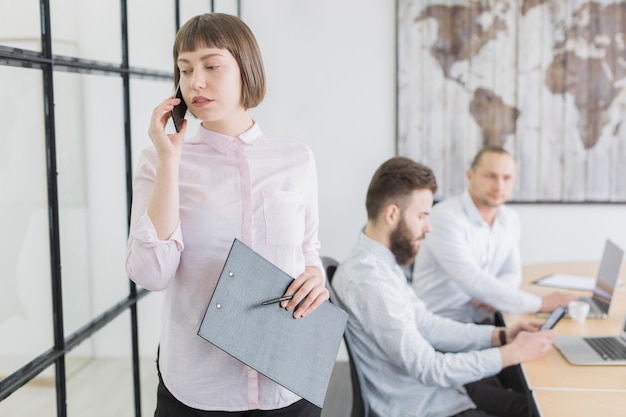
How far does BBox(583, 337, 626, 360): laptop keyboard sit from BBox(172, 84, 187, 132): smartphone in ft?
4.82

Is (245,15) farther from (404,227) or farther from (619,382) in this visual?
(619,382)

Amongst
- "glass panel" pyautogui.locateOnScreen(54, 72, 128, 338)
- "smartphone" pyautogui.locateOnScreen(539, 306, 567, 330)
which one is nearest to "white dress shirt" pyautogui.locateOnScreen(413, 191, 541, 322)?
"smartphone" pyautogui.locateOnScreen(539, 306, 567, 330)

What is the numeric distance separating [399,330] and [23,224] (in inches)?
40.3

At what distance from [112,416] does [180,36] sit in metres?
1.52

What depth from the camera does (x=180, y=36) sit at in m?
1.43

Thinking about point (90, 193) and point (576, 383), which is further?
point (90, 193)

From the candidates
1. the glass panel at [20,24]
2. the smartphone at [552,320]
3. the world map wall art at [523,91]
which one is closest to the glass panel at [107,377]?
the glass panel at [20,24]

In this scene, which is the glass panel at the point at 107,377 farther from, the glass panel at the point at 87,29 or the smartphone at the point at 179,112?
the smartphone at the point at 179,112

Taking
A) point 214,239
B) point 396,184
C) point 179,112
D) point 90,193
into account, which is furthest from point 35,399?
point 396,184

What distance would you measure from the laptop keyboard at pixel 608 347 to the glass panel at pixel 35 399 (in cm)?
158

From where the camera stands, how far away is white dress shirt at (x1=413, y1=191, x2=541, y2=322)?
9.49ft

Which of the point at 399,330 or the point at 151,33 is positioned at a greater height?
the point at 151,33

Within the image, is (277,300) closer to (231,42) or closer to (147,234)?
(147,234)

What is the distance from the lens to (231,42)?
1393 mm
